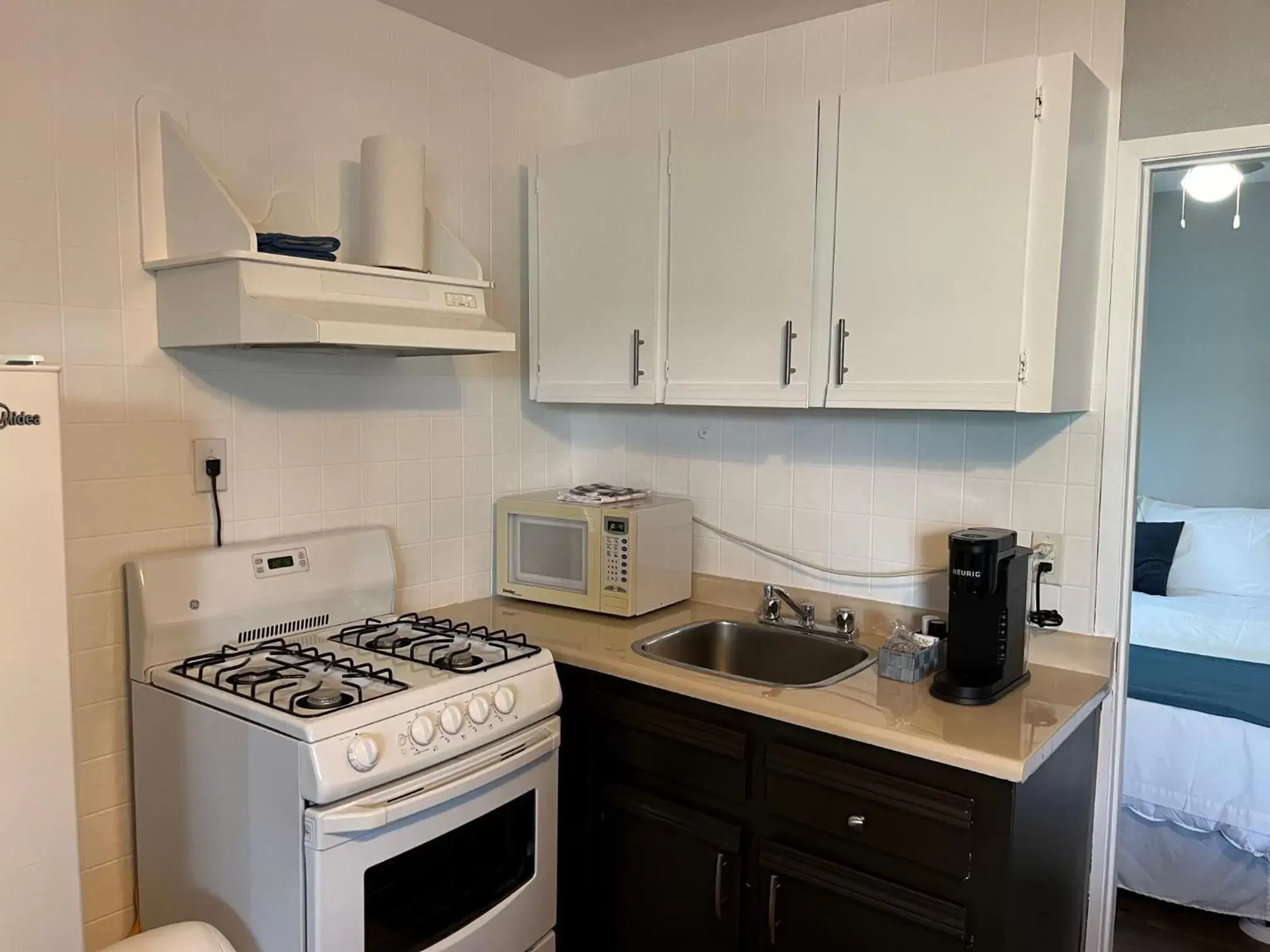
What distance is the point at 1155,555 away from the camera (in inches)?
170

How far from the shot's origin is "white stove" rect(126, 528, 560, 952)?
167 centimetres

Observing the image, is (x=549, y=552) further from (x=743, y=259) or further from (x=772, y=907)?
(x=772, y=907)

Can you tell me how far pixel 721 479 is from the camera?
2.75 m

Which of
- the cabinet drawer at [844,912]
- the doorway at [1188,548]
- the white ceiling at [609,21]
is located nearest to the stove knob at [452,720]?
the cabinet drawer at [844,912]

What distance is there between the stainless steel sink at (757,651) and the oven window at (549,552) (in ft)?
1.01

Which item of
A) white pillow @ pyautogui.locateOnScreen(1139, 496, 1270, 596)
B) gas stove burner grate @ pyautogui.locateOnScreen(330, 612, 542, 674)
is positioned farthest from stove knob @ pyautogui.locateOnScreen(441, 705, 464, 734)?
white pillow @ pyautogui.locateOnScreen(1139, 496, 1270, 596)

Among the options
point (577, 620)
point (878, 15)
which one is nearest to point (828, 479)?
point (577, 620)

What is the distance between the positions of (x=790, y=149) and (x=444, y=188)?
3.07 feet

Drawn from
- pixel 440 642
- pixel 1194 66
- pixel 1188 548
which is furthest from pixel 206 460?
pixel 1188 548

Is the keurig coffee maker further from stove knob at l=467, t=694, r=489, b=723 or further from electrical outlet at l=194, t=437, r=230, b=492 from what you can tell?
electrical outlet at l=194, t=437, r=230, b=492

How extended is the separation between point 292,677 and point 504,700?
42cm

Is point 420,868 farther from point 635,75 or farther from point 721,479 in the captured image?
point 635,75

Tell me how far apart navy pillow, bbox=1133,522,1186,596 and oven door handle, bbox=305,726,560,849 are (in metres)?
3.25

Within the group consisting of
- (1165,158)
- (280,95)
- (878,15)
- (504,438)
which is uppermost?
(878,15)
